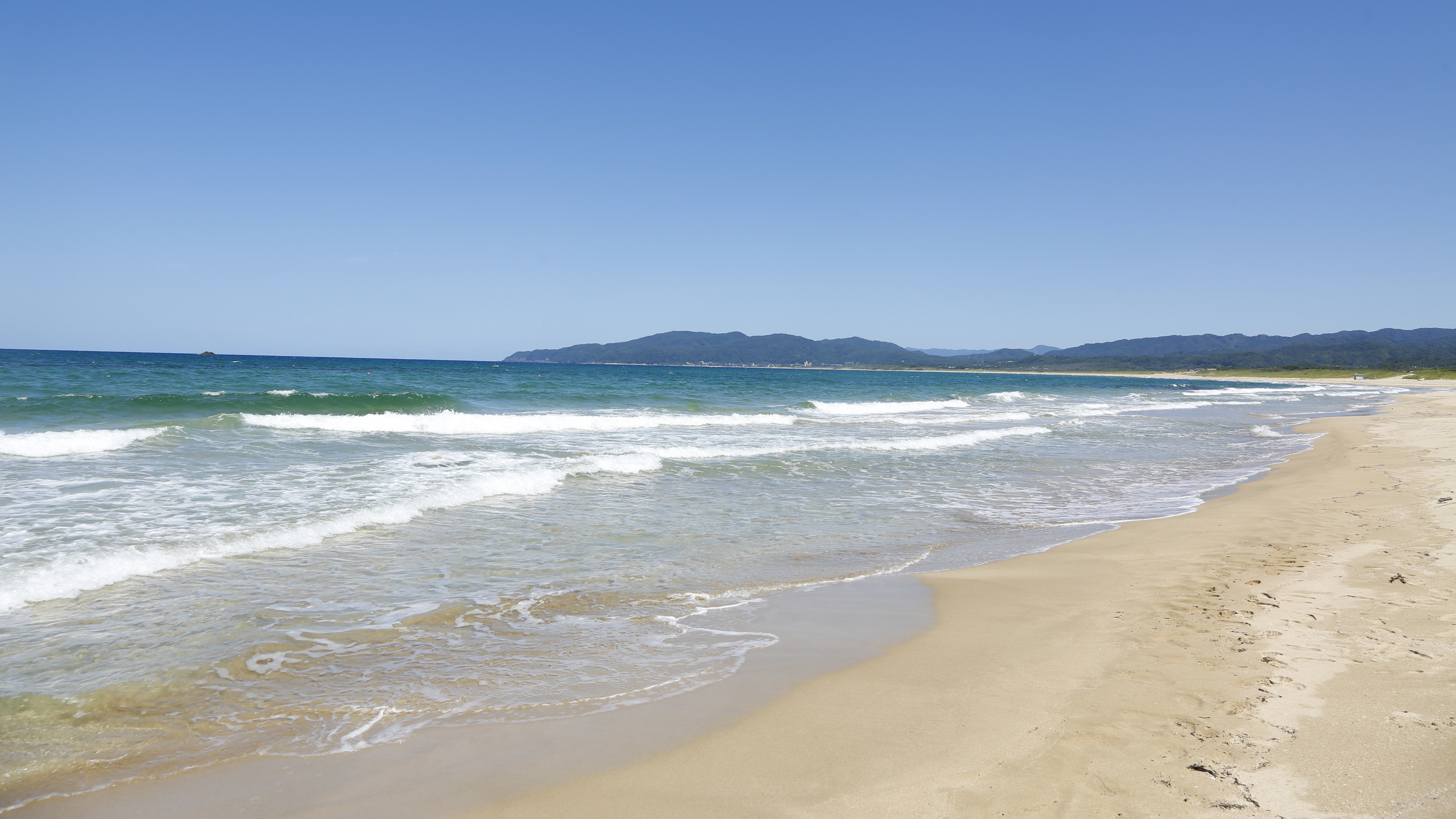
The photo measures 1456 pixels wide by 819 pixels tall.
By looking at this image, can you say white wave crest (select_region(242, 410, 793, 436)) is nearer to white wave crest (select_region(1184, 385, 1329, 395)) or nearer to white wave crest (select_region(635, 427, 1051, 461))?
white wave crest (select_region(635, 427, 1051, 461))

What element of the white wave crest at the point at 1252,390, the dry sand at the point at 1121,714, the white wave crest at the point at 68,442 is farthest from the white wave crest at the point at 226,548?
the white wave crest at the point at 1252,390

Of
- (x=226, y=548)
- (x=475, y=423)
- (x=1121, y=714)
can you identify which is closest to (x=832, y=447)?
(x=475, y=423)

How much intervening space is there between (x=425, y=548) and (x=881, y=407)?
31199 millimetres

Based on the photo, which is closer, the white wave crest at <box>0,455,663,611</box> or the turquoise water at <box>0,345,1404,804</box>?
the turquoise water at <box>0,345,1404,804</box>

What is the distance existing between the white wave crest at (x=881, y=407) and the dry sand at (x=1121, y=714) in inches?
994

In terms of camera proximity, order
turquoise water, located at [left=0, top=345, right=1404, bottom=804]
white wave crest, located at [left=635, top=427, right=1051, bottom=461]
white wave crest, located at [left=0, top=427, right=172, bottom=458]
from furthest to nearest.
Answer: white wave crest, located at [left=635, top=427, right=1051, bottom=461] < white wave crest, located at [left=0, top=427, right=172, bottom=458] < turquoise water, located at [left=0, top=345, right=1404, bottom=804]

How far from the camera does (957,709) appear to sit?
387 cm

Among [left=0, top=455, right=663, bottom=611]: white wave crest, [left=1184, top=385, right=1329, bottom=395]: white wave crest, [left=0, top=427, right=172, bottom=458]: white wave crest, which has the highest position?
[left=0, top=427, right=172, bottom=458]: white wave crest

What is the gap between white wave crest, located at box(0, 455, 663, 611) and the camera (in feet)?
18.5

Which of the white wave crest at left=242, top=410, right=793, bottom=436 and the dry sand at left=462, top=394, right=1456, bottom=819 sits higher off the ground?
the white wave crest at left=242, top=410, right=793, bottom=436

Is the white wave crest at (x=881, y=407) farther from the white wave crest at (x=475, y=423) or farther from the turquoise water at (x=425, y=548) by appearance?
the turquoise water at (x=425, y=548)

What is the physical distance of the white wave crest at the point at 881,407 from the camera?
3284 cm

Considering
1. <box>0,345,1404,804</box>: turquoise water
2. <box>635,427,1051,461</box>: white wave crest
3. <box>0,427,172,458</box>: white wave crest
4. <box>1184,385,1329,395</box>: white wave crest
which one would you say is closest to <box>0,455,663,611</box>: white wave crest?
<box>0,345,1404,804</box>: turquoise water

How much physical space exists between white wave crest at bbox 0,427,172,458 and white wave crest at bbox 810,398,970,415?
23.0m
